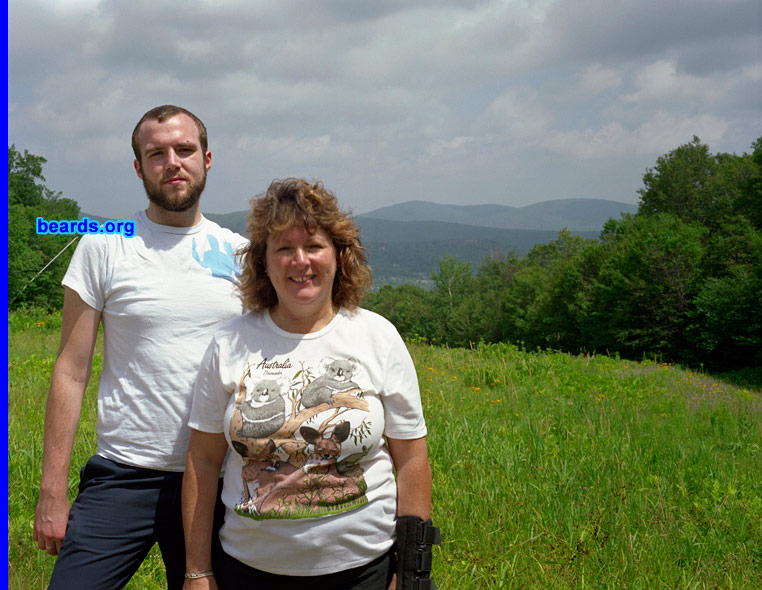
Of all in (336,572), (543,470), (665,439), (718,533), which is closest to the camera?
(336,572)

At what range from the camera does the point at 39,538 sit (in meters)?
2.21

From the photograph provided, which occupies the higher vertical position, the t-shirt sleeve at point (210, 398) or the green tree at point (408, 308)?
the t-shirt sleeve at point (210, 398)

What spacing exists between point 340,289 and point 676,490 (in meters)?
3.43

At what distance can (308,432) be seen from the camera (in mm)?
1817

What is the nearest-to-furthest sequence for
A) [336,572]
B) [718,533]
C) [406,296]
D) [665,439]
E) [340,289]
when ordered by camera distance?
[336,572]
[340,289]
[718,533]
[665,439]
[406,296]

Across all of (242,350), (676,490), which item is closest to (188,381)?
(242,350)

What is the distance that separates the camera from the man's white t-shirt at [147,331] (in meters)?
2.15

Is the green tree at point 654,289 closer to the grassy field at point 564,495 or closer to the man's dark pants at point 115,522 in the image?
the grassy field at point 564,495

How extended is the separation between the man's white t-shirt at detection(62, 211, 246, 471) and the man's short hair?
0.37m

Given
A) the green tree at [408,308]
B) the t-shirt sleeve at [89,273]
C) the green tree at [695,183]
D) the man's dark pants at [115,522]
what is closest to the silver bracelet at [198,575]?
the man's dark pants at [115,522]

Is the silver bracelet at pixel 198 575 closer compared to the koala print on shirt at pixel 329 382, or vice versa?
the koala print on shirt at pixel 329 382

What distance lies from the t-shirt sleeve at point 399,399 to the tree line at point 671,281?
30.7 metres

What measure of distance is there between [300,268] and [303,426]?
1.60 feet

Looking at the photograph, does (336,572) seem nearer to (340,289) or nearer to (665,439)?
(340,289)
